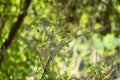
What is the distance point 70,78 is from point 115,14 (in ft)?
8.22

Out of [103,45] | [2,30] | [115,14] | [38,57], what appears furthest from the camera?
[103,45]

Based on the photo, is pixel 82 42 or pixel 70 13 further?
pixel 82 42

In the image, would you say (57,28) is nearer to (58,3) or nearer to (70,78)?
(70,78)

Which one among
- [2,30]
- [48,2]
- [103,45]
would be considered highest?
[48,2]

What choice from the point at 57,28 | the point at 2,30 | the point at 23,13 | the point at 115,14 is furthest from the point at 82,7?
the point at 57,28

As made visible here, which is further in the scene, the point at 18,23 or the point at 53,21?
the point at 18,23

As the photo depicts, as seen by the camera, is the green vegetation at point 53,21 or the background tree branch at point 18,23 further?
the background tree branch at point 18,23

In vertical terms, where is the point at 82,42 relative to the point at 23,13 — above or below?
below

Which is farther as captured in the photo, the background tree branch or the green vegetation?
the background tree branch

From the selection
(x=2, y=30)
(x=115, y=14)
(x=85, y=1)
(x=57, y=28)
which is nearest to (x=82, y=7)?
(x=85, y=1)

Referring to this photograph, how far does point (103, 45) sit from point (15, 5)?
2.01 metres

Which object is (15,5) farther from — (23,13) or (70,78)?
(70,78)

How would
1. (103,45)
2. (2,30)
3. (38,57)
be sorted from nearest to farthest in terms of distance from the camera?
(38,57), (2,30), (103,45)

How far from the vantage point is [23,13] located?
4340 mm
